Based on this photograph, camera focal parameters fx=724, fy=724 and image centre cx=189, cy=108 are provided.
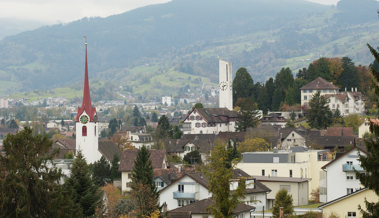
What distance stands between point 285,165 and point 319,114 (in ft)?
130

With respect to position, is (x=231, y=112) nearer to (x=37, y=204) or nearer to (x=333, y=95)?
(x=333, y=95)

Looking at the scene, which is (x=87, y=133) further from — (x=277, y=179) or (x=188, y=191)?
(x=188, y=191)

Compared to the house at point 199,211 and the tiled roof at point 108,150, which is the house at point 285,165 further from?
the tiled roof at point 108,150

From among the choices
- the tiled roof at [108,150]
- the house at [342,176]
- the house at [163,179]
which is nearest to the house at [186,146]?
the tiled roof at [108,150]

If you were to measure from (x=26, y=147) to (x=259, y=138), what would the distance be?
5487cm

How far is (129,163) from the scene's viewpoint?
67125 mm

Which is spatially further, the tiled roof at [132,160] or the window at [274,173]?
the tiled roof at [132,160]

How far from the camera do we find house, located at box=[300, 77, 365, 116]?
10844 cm

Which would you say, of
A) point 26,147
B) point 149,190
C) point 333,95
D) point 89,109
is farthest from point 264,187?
point 333,95

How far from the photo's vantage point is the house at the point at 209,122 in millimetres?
109875

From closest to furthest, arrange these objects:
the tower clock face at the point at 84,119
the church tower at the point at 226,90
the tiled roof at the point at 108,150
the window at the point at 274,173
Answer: the window at the point at 274,173, the tiled roof at the point at 108,150, the tower clock face at the point at 84,119, the church tower at the point at 226,90

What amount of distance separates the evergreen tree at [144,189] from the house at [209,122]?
59596 millimetres

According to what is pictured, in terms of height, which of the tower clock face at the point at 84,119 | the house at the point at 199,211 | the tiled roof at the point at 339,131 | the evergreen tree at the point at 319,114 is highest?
the evergreen tree at the point at 319,114

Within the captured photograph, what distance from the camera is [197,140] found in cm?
9619
